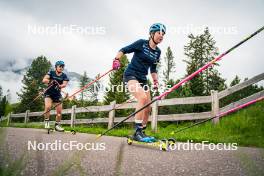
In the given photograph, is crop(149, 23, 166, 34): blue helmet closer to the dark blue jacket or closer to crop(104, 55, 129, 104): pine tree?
the dark blue jacket

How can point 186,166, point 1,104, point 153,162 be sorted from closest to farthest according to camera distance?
point 1,104, point 186,166, point 153,162

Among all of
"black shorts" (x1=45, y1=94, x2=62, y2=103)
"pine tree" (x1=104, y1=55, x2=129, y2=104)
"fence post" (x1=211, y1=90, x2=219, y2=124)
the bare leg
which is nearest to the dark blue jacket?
the bare leg

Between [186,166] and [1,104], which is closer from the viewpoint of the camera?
[1,104]

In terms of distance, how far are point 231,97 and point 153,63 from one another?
1299 cm

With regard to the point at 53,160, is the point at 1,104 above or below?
above

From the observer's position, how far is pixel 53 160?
2709 millimetres

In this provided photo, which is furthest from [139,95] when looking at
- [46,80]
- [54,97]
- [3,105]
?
[54,97]

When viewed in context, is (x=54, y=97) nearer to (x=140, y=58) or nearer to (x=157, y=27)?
(x=140, y=58)

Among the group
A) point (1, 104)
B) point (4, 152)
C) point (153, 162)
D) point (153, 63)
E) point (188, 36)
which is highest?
point (188, 36)

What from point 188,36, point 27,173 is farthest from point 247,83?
point 188,36

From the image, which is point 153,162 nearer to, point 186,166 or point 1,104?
point 186,166

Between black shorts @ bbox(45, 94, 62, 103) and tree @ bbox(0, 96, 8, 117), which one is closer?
tree @ bbox(0, 96, 8, 117)

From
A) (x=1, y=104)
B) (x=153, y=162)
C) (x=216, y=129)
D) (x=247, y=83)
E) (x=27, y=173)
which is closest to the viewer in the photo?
(x=1, y=104)

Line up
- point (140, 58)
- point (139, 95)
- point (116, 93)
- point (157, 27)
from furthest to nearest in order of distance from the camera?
point (116, 93), point (140, 58), point (157, 27), point (139, 95)
